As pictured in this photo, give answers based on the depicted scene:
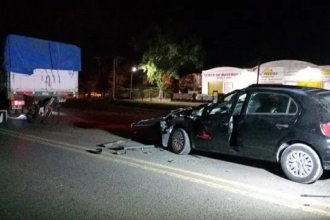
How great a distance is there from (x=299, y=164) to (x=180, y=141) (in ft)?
10.3

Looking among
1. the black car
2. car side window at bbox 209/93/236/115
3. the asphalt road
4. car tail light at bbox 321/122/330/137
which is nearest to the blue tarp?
the asphalt road

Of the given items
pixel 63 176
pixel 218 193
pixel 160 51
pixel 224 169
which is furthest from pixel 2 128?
pixel 160 51

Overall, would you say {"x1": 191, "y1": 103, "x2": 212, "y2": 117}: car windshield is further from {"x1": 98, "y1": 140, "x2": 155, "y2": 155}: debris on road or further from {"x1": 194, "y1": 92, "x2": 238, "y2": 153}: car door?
{"x1": 98, "y1": 140, "x2": 155, "y2": 155}: debris on road

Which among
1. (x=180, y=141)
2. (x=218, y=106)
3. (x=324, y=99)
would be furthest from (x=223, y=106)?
(x=324, y=99)

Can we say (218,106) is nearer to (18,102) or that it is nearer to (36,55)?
(18,102)

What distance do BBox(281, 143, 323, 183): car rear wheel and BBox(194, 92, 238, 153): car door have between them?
56.2 inches

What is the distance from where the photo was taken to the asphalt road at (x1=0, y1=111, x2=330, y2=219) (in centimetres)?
602

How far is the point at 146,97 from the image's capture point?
51094 millimetres

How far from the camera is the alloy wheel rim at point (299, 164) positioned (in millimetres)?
7602

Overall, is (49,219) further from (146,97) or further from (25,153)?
(146,97)

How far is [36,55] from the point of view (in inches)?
732

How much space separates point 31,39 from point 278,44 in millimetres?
40387

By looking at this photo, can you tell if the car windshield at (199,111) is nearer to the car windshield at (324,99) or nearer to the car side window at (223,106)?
the car side window at (223,106)

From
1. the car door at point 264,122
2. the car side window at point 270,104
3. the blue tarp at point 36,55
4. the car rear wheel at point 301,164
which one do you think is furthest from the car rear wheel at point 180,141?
the blue tarp at point 36,55
